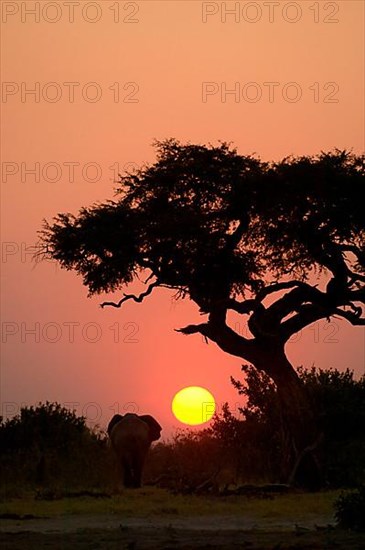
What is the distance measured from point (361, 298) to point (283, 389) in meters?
3.47

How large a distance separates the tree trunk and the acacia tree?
0.10 ft

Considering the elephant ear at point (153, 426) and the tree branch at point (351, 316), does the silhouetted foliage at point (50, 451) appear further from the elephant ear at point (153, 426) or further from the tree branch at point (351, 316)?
the tree branch at point (351, 316)

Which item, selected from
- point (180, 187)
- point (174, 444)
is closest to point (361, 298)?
point (180, 187)

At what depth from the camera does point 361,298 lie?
29.9 meters

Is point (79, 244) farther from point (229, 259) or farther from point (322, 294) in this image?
point (322, 294)

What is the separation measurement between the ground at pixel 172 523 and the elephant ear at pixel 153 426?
464cm

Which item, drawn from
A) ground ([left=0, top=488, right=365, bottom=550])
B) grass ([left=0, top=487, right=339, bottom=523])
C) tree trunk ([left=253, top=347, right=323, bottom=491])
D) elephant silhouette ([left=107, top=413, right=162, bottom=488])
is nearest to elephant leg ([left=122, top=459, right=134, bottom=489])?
elephant silhouette ([left=107, top=413, right=162, bottom=488])

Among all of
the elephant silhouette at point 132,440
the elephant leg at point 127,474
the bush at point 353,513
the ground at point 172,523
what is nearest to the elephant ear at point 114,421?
the elephant silhouette at point 132,440

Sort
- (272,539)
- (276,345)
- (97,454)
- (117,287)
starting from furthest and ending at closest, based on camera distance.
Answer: (97,454)
(117,287)
(276,345)
(272,539)

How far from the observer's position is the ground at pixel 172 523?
16438mm

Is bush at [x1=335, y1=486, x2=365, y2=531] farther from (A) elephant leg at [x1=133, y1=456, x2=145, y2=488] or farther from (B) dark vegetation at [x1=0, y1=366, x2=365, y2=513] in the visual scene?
A: (A) elephant leg at [x1=133, y1=456, x2=145, y2=488]

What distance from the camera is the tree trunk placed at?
29.9m

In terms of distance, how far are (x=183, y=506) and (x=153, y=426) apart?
9.67m

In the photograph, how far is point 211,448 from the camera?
3662 centimetres
